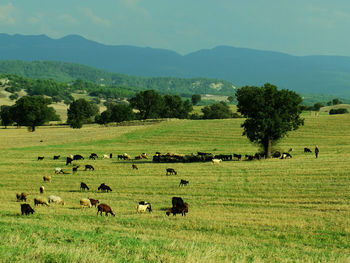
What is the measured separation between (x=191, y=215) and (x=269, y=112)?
3182 cm

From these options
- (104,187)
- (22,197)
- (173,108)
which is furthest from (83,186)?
(173,108)

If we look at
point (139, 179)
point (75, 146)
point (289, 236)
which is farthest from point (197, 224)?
point (75, 146)

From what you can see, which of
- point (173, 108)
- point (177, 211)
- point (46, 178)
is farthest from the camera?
point (173, 108)

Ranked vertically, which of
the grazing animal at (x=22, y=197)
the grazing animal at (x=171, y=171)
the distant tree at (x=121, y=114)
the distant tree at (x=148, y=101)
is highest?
the distant tree at (x=148, y=101)

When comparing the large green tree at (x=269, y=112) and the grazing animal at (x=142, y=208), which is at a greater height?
the large green tree at (x=269, y=112)

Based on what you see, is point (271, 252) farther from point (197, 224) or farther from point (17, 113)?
point (17, 113)

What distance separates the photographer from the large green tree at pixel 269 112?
51.0 meters

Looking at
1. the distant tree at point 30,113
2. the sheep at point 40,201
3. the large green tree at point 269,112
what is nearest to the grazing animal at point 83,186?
the sheep at point 40,201

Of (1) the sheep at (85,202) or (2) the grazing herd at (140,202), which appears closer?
(2) the grazing herd at (140,202)

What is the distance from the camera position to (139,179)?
37.1 meters

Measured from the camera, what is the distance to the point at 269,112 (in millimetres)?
51531

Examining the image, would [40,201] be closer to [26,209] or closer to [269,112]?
[26,209]

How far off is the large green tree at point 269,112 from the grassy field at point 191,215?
169 inches

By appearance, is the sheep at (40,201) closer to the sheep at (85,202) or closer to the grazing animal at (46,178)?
the sheep at (85,202)
